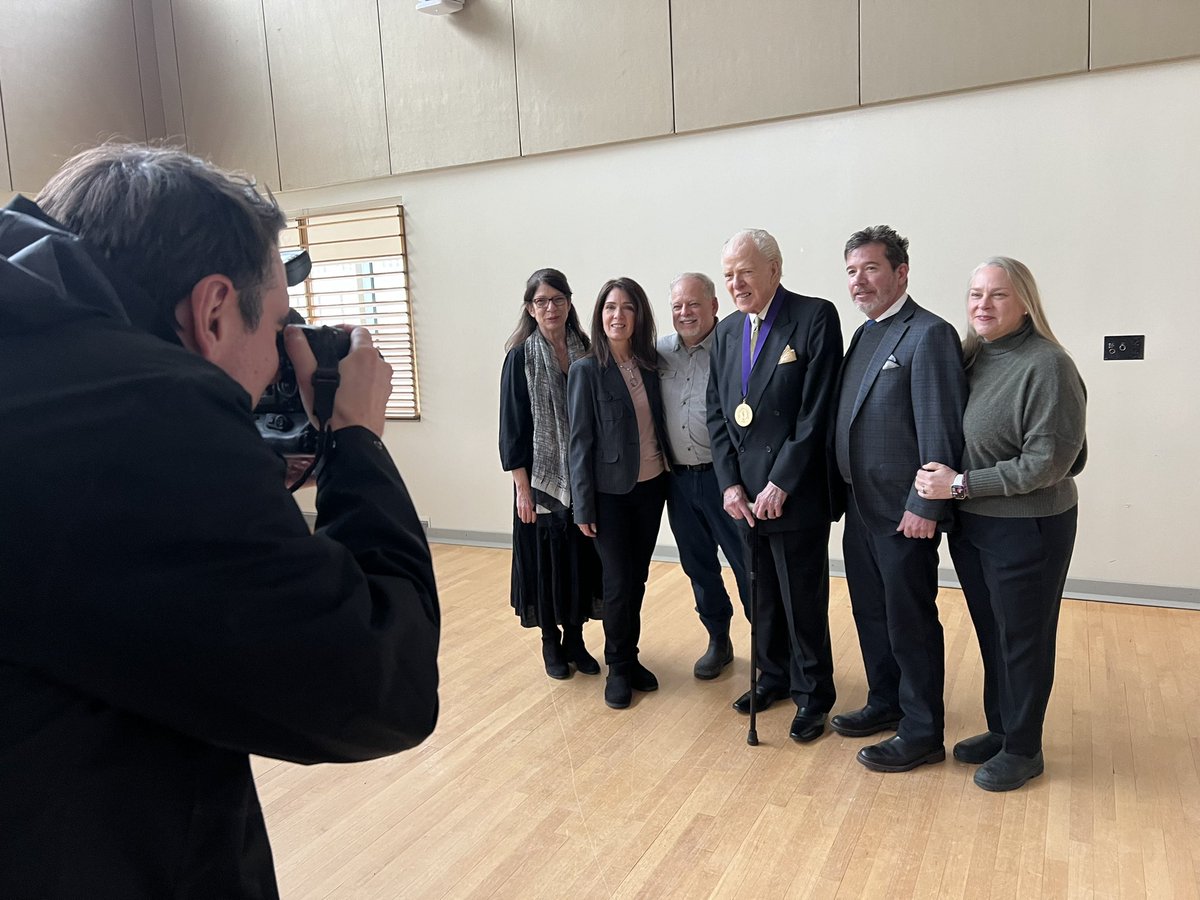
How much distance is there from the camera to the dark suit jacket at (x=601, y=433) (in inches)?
127

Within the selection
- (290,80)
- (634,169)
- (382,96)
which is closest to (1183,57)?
(634,169)

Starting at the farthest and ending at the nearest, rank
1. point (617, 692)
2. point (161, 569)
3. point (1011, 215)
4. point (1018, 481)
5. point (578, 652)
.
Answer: point (1011, 215) → point (578, 652) → point (617, 692) → point (1018, 481) → point (161, 569)

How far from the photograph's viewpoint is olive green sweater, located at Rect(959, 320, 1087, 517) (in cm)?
239

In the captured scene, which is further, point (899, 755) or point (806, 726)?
point (806, 726)

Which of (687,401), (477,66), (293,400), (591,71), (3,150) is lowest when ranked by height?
(687,401)

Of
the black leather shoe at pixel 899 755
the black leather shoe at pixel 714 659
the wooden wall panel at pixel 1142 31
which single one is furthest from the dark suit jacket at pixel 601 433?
the wooden wall panel at pixel 1142 31

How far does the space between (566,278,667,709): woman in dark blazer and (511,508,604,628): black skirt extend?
0.12 m

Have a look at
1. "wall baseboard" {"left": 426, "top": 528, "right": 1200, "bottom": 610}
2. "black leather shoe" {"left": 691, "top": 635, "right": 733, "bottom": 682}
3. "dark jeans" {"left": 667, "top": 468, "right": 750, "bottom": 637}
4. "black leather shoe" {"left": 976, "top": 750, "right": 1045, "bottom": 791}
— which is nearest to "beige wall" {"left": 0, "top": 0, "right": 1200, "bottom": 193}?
"dark jeans" {"left": 667, "top": 468, "right": 750, "bottom": 637}

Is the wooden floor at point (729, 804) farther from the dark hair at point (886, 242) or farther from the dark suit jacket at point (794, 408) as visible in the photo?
the dark hair at point (886, 242)

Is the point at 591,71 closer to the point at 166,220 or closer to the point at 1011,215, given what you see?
the point at 1011,215

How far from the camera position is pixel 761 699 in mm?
3158

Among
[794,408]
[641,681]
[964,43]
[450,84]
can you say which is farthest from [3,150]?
[964,43]

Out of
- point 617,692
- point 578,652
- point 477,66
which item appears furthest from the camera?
point 477,66

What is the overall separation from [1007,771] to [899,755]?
0.31 meters
